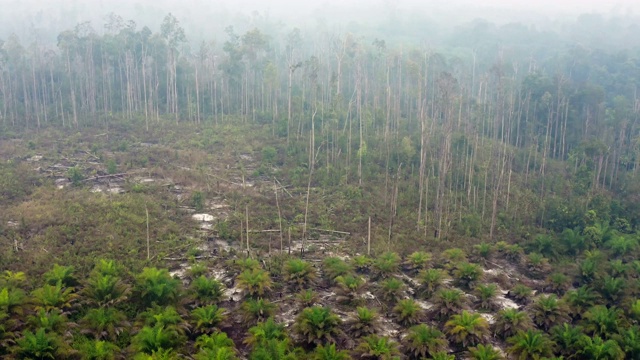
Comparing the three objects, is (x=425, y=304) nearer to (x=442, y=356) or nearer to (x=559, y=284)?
(x=442, y=356)

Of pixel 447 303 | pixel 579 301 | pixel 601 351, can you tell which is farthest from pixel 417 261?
pixel 601 351

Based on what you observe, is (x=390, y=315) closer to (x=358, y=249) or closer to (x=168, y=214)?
(x=358, y=249)

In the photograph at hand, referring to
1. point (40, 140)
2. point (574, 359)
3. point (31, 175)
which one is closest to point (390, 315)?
point (574, 359)

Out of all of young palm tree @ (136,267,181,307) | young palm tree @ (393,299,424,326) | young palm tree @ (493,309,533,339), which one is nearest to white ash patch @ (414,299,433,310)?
young palm tree @ (393,299,424,326)

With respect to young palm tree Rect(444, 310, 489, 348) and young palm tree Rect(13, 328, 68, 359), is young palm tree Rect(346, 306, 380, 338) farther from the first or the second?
young palm tree Rect(13, 328, 68, 359)

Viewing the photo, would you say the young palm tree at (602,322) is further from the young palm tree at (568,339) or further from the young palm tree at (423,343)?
the young palm tree at (423,343)

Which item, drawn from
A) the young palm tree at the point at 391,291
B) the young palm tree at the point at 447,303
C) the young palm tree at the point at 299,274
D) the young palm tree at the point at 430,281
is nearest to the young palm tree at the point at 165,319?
the young palm tree at the point at 299,274
